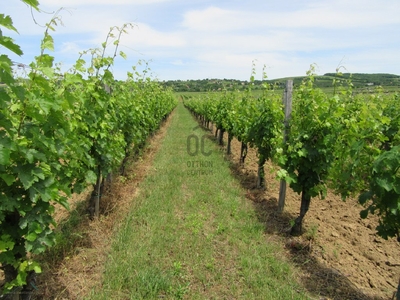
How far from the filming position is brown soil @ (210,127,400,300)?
343 cm

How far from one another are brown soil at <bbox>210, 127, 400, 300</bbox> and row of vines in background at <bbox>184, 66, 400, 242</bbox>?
304mm

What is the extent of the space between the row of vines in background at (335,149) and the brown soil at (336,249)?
0.30 meters

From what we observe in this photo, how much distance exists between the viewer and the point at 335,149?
13.6 feet

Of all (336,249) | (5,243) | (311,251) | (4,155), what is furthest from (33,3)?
(336,249)

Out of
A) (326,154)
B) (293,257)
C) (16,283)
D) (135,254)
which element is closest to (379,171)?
(326,154)

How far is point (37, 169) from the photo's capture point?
2266 mm

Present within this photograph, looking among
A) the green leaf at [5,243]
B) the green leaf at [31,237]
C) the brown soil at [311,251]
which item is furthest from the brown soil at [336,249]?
the green leaf at [5,243]

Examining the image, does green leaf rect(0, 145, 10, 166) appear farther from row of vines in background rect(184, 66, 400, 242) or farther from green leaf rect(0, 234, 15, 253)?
row of vines in background rect(184, 66, 400, 242)

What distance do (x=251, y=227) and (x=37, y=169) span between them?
3.38 metres

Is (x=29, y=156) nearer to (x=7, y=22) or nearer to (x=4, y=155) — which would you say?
(x=4, y=155)

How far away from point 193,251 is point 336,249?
2.11 m

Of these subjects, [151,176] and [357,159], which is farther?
[151,176]

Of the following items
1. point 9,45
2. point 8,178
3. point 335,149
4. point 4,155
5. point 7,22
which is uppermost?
point 7,22

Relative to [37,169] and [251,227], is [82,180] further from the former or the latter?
[251,227]
